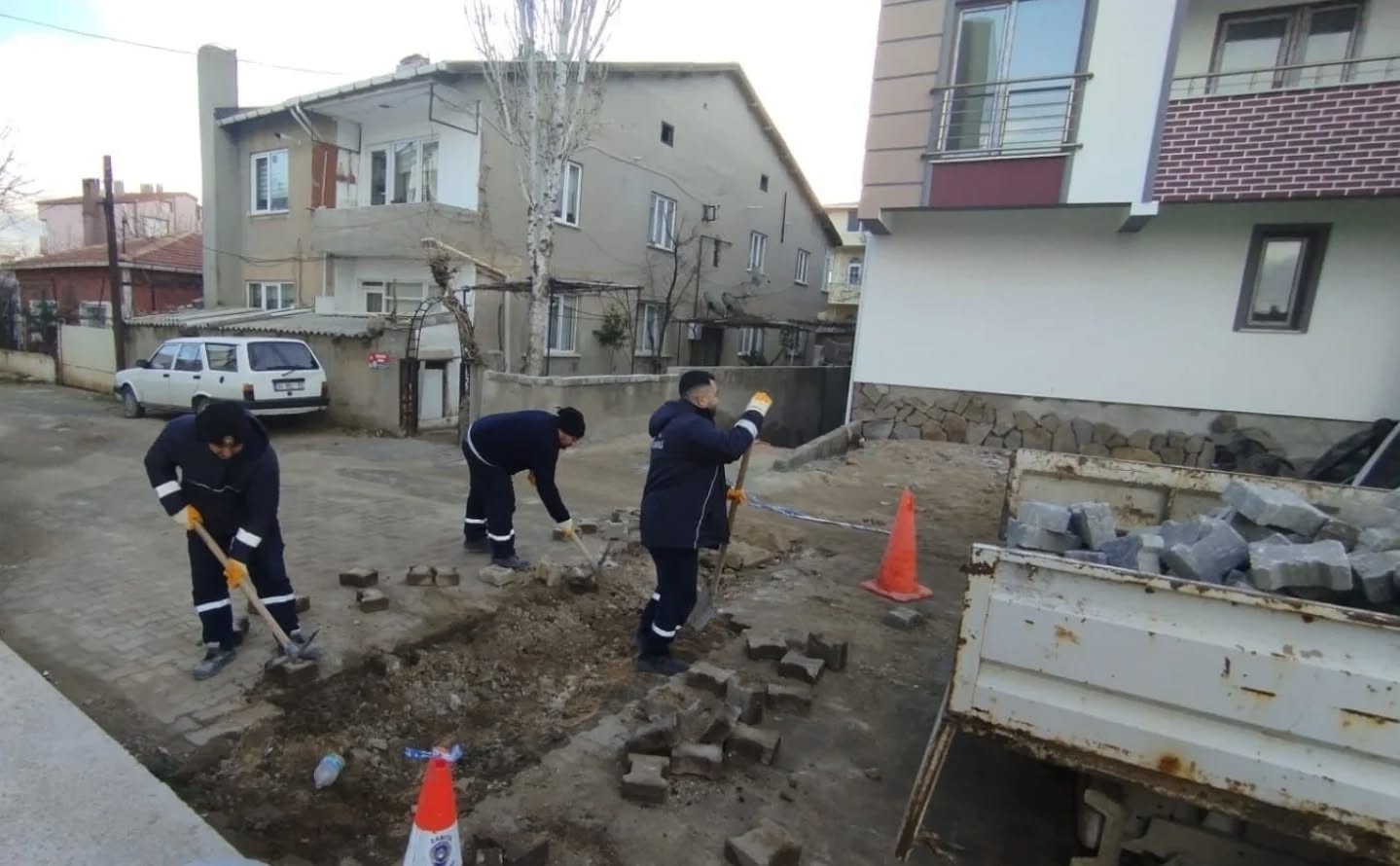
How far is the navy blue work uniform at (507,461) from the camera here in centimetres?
471

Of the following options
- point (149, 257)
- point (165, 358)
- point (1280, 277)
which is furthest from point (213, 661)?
point (149, 257)

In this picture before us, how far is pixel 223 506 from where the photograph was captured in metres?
3.42

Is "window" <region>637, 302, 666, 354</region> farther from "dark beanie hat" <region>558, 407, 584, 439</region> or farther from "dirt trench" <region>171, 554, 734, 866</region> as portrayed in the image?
"dirt trench" <region>171, 554, 734, 866</region>

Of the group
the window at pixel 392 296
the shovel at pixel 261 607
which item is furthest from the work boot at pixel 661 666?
the window at pixel 392 296

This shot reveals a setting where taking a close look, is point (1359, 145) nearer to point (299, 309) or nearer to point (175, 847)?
point (175, 847)

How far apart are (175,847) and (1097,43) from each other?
11.6m

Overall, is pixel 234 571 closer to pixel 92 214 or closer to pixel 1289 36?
pixel 1289 36

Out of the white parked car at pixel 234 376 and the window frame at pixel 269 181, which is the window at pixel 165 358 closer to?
the white parked car at pixel 234 376

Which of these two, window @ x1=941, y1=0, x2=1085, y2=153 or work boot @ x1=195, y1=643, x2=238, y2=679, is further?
window @ x1=941, y1=0, x2=1085, y2=153

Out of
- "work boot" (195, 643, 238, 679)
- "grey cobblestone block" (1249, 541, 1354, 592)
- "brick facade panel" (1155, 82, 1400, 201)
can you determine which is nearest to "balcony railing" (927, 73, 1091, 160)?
"brick facade panel" (1155, 82, 1400, 201)

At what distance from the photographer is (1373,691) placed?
1.75 meters

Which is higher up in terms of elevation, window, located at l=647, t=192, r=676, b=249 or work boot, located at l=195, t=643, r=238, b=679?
window, located at l=647, t=192, r=676, b=249

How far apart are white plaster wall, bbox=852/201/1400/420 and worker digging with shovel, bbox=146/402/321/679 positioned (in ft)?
32.1

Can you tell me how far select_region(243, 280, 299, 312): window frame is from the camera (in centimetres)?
1605
